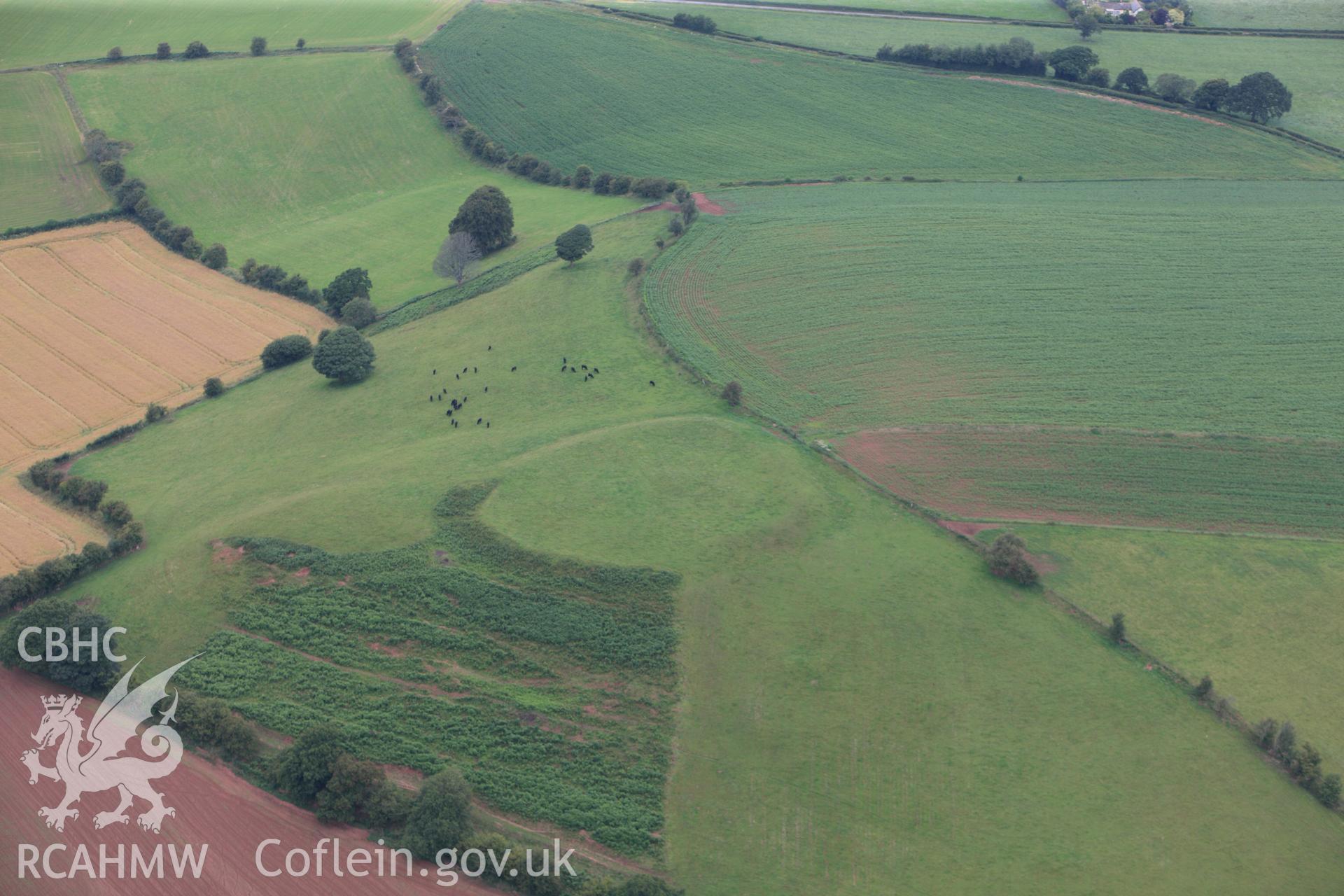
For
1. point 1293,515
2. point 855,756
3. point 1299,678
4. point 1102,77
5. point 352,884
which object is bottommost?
point 352,884

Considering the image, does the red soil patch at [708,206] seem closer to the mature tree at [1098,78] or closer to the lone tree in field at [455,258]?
the lone tree in field at [455,258]

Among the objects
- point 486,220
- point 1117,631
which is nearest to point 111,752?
point 1117,631

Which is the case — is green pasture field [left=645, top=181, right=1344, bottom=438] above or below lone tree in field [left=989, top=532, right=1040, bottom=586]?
above

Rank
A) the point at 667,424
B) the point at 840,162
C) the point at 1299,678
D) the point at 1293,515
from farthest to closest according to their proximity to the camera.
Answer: the point at 840,162
the point at 667,424
the point at 1293,515
the point at 1299,678

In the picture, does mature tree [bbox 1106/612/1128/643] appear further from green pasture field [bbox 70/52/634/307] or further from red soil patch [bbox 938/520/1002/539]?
green pasture field [bbox 70/52/634/307]

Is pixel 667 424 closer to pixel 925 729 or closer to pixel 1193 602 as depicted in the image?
pixel 925 729

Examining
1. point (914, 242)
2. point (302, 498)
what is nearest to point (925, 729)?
point (302, 498)

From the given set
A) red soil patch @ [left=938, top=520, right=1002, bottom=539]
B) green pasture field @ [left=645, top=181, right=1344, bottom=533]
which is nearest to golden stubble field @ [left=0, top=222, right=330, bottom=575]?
green pasture field @ [left=645, top=181, right=1344, bottom=533]
